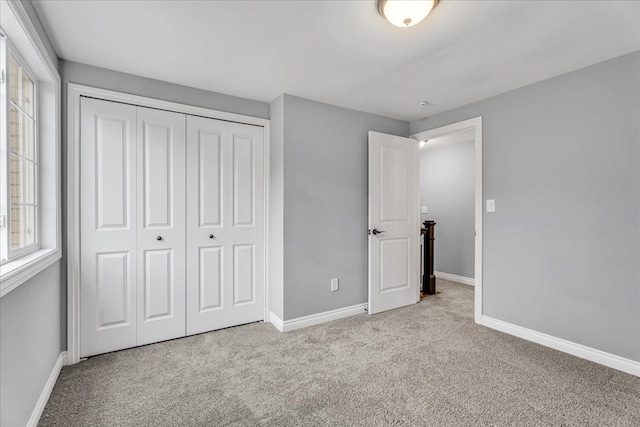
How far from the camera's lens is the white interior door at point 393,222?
3299 millimetres

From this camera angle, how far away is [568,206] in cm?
245

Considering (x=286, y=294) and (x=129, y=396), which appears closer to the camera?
(x=129, y=396)

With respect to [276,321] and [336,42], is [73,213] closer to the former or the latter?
[276,321]

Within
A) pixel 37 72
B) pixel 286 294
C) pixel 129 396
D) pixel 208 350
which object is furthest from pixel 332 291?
pixel 37 72

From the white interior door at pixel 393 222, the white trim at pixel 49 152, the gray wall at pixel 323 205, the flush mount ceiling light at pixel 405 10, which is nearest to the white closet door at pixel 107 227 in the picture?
the white trim at pixel 49 152

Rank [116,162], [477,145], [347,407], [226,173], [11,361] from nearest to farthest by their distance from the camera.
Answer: [11,361] → [347,407] → [116,162] → [226,173] → [477,145]

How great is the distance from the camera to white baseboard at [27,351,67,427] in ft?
5.16

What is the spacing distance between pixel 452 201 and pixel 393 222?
203 cm

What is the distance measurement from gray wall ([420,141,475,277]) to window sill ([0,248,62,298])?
16.0 feet

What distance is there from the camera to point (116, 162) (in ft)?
7.87

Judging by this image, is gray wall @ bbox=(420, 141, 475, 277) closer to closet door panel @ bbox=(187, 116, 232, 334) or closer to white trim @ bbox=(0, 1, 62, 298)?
closet door panel @ bbox=(187, 116, 232, 334)

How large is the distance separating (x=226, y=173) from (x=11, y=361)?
190 cm

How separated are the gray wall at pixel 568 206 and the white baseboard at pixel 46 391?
11.2 feet

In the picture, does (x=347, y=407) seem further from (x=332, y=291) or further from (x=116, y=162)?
(x=116, y=162)
